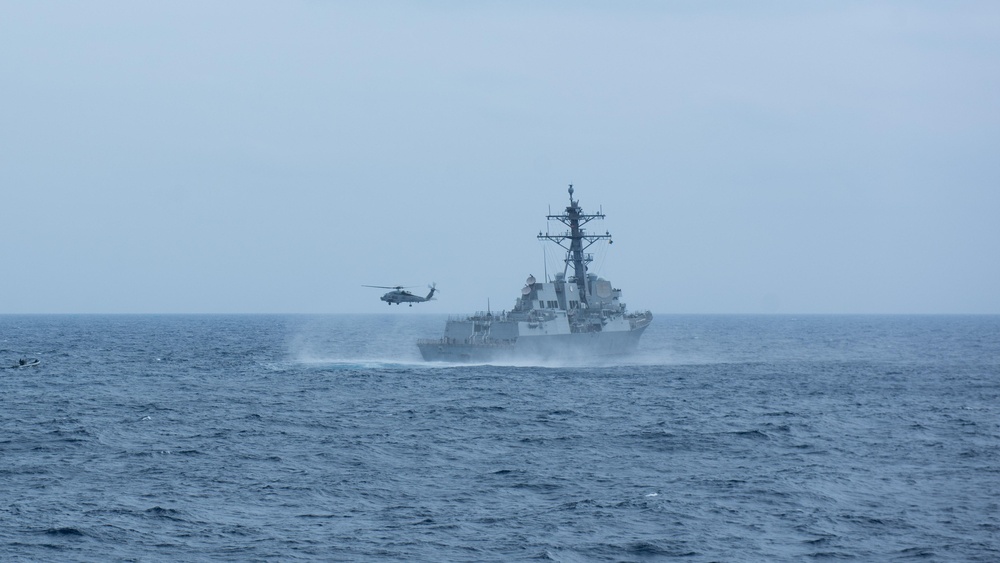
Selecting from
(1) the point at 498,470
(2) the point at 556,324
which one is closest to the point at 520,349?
(2) the point at 556,324

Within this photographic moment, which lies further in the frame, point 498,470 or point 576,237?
point 576,237

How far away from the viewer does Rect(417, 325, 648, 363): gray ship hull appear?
63.2 m

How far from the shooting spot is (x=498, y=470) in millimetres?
27750

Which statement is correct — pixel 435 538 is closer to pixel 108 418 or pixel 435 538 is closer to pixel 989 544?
pixel 989 544

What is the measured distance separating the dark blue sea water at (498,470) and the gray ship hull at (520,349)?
970 centimetres

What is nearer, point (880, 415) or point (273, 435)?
point (273, 435)

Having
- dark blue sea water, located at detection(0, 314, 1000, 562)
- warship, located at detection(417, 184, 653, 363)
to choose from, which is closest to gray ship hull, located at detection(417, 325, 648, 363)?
warship, located at detection(417, 184, 653, 363)

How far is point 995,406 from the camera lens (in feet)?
141

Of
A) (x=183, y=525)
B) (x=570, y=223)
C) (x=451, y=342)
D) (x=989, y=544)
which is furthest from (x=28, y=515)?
(x=570, y=223)

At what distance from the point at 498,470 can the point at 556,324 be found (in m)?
37.5

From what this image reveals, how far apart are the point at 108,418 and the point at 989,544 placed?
31039mm

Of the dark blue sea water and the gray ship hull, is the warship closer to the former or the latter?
the gray ship hull

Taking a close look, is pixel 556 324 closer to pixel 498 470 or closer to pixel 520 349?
pixel 520 349

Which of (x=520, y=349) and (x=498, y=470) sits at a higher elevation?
(x=520, y=349)
